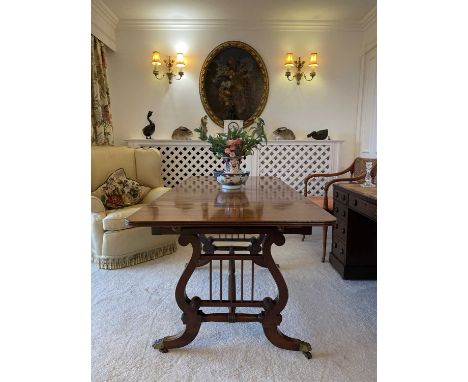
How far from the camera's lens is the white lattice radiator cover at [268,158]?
411 centimetres

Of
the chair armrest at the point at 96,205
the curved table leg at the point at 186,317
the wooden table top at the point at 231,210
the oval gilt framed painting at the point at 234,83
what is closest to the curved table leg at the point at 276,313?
the wooden table top at the point at 231,210

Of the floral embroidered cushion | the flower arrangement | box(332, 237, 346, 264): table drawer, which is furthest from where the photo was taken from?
the floral embroidered cushion

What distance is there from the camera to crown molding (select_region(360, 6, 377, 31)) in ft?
12.0

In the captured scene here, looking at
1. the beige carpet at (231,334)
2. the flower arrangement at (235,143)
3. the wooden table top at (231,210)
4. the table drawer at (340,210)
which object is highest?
the flower arrangement at (235,143)

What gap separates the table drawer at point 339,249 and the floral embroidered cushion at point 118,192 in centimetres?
193

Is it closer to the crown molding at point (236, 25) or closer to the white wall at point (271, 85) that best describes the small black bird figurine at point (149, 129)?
the white wall at point (271, 85)

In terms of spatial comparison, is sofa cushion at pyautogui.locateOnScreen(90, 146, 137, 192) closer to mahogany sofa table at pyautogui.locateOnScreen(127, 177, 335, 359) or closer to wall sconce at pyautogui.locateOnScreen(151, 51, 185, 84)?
wall sconce at pyautogui.locateOnScreen(151, 51, 185, 84)

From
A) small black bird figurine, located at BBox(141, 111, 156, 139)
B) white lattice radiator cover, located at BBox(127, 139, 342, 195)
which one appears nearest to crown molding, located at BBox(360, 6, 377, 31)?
white lattice radiator cover, located at BBox(127, 139, 342, 195)

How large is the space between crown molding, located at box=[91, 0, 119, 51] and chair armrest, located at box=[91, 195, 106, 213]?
6.87 ft
